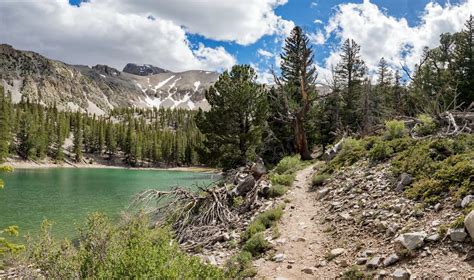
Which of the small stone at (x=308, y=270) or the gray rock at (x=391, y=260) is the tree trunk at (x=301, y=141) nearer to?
the small stone at (x=308, y=270)

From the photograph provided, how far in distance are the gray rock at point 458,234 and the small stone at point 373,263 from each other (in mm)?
1617

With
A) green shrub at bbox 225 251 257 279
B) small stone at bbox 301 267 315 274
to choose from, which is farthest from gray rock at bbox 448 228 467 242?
green shrub at bbox 225 251 257 279

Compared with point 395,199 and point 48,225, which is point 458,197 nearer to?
point 395,199

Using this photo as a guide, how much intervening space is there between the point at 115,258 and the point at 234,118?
24.0 m

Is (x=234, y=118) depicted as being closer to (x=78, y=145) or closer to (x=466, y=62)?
(x=466, y=62)

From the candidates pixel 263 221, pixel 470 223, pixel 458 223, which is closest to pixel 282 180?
pixel 263 221

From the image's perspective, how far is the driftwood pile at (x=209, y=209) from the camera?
14305 millimetres

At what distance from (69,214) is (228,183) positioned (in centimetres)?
1332

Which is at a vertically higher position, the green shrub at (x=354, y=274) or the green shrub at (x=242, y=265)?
the green shrub at (x=354, y=274)

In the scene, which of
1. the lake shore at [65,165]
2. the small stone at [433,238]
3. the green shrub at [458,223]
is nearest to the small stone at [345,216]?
the small stone at [433,238]

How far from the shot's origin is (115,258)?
22.7 ft

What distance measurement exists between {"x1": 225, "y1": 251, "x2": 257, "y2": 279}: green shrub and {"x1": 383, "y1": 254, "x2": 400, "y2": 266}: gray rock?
3468 millimetres

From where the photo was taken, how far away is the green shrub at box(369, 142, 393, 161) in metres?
14.4

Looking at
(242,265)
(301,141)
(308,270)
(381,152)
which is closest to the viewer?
(308,270)
